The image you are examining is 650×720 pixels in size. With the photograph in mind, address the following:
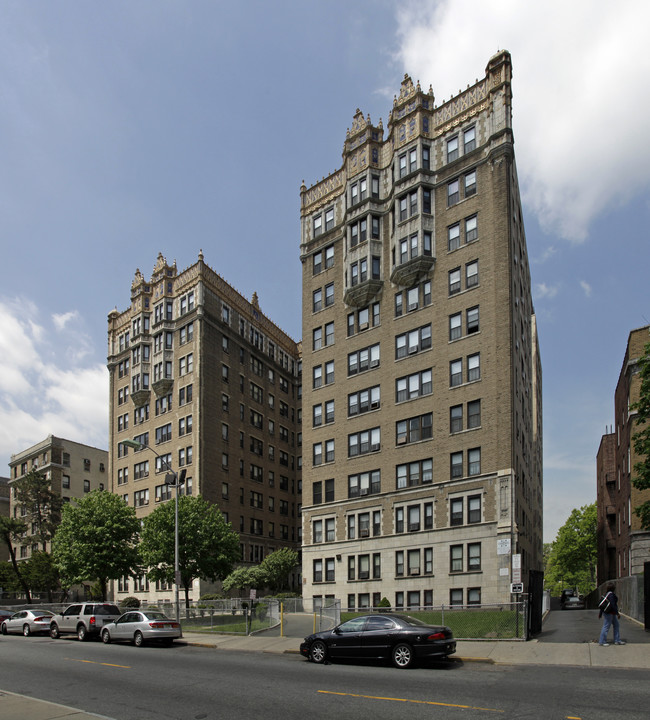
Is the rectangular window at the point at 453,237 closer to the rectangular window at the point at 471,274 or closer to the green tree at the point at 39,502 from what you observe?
the rectangular window at the point at 471,274

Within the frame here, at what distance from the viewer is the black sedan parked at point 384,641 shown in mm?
19266

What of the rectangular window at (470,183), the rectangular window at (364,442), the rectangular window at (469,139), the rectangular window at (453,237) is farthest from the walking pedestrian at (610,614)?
the rectangular window at (469,139)

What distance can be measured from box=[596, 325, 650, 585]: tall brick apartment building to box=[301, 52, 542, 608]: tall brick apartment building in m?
6.87

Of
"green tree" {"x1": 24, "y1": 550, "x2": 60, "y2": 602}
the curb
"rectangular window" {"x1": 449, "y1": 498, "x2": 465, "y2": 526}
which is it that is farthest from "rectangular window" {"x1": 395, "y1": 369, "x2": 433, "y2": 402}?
"green tree" {"x1": 24, "y1": 550, "x2": 60, "y2": 602}

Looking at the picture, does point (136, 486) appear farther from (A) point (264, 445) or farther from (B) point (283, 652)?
(B) point (283, 652)

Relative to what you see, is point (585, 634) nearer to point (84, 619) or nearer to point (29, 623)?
point (84, 619)

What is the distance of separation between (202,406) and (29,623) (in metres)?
29.0

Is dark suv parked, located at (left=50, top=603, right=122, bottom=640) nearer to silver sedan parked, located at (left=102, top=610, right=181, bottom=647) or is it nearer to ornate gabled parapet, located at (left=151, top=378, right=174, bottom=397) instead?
silver sedan parked, located at (left=102, top=610, right=181, bottom=647)

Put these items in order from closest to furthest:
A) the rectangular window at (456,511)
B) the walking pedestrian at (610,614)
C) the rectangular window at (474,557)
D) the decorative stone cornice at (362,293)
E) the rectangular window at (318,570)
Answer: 1. the walking pedestrian at (610,614)
2. the rectangular window at (474,557)
3. the rectangular window at (456,511)
4. the decorative stone cornice at (362,293)
5. the rectangular window at (318,570)

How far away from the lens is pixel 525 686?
15297 mm

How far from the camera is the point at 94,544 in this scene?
5378cm

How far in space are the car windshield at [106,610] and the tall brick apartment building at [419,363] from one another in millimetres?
17948

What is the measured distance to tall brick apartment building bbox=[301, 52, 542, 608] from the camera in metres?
41.6

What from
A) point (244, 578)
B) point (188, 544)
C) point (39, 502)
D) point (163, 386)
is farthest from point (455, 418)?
point (39, 502)
